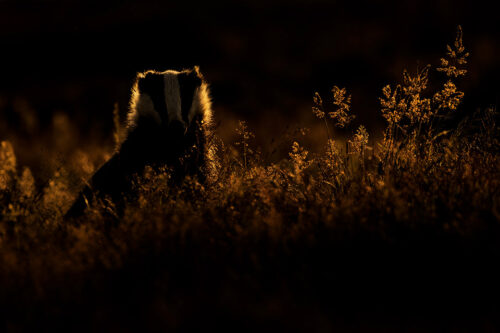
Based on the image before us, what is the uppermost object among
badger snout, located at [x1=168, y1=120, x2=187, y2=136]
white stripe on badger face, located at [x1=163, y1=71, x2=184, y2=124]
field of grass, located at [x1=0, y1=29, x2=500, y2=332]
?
white stripe on badger face, located at [x1=163, y1=71, x2=184, y2=124]

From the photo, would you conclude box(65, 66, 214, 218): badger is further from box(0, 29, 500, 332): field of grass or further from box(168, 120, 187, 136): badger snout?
box(0, 29, 500, 332): field of grass

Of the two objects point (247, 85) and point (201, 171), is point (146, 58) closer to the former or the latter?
point (247, 85)

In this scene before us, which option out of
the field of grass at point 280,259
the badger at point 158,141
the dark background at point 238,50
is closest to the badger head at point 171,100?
the badger at point 158,141

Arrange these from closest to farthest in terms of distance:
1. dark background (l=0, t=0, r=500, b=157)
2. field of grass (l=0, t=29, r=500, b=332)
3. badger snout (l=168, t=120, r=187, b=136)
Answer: field of grass (l=0, t=29, r=500, b=332) → badger snout (l=168, t=120, r=187, b=136) → dark background (l=0, t=0, r=500, b=157)

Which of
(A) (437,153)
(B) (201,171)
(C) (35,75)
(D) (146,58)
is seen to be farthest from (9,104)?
(A) (437,153)

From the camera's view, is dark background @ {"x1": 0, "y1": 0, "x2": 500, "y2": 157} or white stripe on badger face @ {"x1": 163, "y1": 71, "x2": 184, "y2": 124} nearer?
white stripe on badger face @ {"x1": 163, "y1": 71, "x2": 184, "y2": 124}

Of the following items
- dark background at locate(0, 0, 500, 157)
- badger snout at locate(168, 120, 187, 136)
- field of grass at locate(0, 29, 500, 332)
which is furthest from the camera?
dark background at locate(0, 0, 500, 157)

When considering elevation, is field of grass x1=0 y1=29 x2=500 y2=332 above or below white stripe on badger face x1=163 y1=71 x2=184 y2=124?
below

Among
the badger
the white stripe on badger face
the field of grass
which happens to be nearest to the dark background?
the badger
